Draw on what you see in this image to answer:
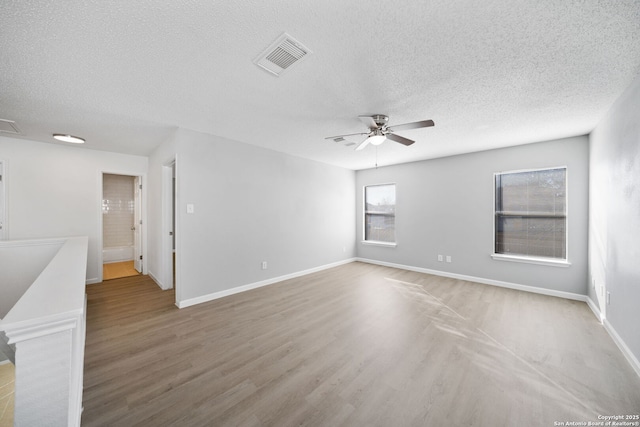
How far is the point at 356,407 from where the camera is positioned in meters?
1.59

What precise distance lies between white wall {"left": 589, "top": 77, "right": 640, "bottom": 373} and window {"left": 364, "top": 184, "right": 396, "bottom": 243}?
3132mm

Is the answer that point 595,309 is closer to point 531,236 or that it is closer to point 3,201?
point 531,236

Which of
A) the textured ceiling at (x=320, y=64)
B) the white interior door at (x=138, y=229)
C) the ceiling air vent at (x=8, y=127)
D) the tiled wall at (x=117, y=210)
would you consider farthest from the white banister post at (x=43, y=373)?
the tiled wall at (x=117, y=210)

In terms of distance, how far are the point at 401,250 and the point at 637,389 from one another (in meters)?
3.62

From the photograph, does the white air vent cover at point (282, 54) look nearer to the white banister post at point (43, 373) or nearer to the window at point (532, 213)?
the white banister post at point (43, 373)

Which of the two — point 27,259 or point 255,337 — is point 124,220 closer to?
point 27,259

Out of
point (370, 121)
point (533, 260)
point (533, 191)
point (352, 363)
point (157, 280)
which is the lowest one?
point (352, 363)

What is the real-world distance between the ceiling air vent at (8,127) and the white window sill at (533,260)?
24.3 ft

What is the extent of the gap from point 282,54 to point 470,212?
4.26m

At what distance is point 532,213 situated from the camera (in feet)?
12.4

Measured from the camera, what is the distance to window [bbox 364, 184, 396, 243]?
5555mm

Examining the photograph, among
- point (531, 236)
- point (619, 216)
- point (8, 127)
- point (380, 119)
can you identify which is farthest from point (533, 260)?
point (8, 127)

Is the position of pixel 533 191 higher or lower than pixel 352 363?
higher

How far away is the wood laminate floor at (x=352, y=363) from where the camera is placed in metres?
1.55
